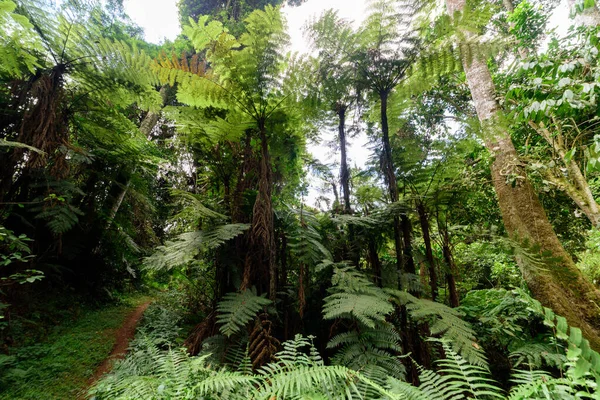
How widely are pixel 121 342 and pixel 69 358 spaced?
0.55 m

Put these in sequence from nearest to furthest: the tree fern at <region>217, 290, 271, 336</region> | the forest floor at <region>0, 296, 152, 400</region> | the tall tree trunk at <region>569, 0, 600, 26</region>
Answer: the tree fern at <region>217, 290, 271, 336</region> → the forest floor at <region>0, 296, 152, 400</region> → the tall tree trunk at <region>569, 0, 600, 26</region>

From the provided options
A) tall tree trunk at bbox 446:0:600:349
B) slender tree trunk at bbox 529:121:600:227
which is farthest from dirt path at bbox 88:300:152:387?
slender tree trunk at bbox 529:121:600:227

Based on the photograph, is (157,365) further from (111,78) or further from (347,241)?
(111,78)

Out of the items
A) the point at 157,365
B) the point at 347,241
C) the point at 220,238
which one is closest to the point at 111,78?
the point at 220,238

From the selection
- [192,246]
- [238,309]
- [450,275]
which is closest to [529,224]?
[450,275]

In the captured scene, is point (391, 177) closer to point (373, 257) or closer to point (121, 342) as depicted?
point (373, 257)

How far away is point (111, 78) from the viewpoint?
279 centimetres

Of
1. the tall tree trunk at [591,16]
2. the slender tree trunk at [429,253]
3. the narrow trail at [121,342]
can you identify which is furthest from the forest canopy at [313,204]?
the tall tree trunk at [591,16]

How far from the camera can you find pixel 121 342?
297 cm

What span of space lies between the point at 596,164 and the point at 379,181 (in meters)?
1.57

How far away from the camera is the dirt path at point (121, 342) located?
232 centimetres

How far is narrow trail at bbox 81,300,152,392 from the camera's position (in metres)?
2.32

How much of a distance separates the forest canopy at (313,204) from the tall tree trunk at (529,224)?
0.07 ft

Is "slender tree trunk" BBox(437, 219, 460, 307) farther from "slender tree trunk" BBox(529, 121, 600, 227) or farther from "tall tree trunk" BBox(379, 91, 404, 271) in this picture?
"slender tree trunk" BBox(529, 121, 600, 227)
